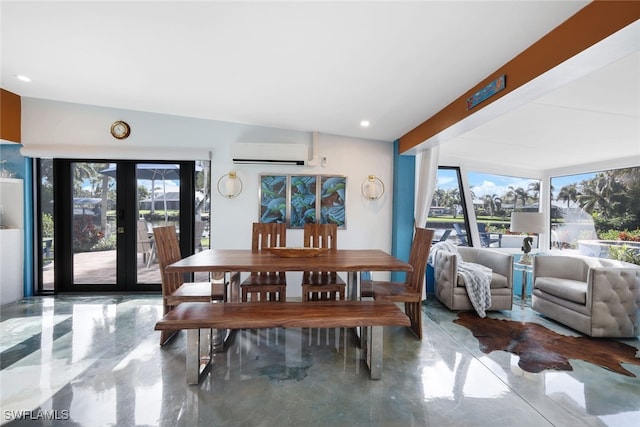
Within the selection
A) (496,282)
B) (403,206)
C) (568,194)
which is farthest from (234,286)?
(568,194)

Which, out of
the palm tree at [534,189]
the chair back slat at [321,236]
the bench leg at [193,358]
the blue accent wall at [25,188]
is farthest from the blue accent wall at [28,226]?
the palm tree at [534,189]

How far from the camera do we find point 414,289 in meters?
2.97

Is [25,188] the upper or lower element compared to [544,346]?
upper

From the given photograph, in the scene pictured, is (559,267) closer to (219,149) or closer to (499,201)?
(499,201)

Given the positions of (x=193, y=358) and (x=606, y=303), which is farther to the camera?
(x=606, y=303)

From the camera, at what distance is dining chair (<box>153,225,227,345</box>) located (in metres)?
2.55

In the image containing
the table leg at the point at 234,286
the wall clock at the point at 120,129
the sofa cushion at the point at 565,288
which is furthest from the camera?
the wall clock at the point at 120,129

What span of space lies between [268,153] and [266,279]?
170cm

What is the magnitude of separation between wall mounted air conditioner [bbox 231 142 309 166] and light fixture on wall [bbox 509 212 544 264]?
123 inches

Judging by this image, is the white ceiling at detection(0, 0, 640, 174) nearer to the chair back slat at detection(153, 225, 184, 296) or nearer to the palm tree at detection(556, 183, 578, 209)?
the palm tree at detection(556, 183, 578, 209)

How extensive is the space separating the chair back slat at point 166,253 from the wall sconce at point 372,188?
2.55 m

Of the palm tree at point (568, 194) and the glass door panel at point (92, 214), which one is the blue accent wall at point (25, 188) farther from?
the palm tree at point (568, 194)

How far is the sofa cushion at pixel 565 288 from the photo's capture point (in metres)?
2.96

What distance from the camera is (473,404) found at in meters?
1.91
